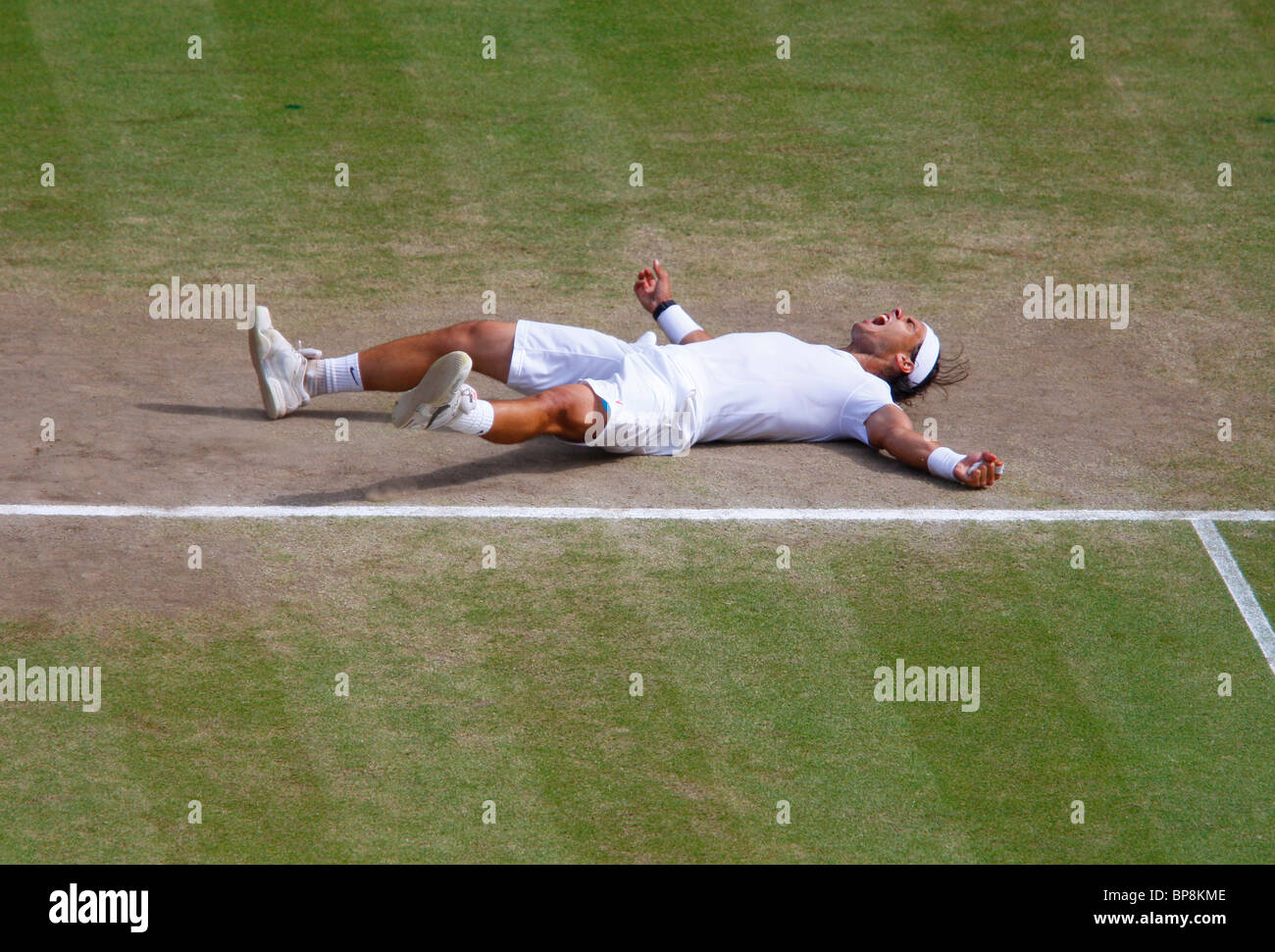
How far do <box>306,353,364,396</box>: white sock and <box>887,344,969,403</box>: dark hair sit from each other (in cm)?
295

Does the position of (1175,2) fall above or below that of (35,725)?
above

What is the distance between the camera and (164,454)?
7688mm

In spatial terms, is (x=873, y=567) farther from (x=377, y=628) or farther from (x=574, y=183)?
(x=574, y=183)

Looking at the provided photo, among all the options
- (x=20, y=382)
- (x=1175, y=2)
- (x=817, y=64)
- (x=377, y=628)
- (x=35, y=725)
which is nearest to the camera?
(x=35, y=725)

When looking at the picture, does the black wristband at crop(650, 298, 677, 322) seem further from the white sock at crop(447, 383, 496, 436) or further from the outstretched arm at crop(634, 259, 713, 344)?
the white sock at crop(447, 383, 496, 436)

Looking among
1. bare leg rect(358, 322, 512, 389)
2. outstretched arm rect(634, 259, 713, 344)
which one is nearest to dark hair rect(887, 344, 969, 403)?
outstretched arm rect(634, 259, 713, 344)

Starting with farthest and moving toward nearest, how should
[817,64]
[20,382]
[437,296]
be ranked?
1. [817,64]
2. [437,296]
3. [20,382]

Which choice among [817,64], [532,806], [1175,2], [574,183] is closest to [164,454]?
[532,806]

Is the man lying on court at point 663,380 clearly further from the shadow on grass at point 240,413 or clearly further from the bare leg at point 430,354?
the shadow on grass at point 240,413

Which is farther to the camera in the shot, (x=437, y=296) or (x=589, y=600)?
(x=437, y=296)

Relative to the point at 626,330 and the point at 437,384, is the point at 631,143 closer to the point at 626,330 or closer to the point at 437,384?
the point at 626,330

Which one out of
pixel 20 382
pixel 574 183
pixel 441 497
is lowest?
pixel 441 497

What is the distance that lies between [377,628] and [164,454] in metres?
2.00

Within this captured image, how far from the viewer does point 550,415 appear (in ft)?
24.2
